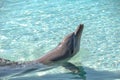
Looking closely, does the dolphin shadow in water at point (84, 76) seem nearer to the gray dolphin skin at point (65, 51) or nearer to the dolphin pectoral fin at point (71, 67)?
the dolphin pectoral fin at point (71, 67)

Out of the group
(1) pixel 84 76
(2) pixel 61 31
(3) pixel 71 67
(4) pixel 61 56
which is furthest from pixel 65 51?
(2) pixel 61 31

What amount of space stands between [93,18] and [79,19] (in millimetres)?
391

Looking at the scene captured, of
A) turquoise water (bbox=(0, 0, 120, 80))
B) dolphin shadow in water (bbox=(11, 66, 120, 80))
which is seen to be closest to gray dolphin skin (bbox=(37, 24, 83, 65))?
turquoise water (bbox=(0, 0, 120, 80))

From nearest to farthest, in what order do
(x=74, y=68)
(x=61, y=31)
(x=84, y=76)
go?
1. (x=84, y=76)
2. (x=74, y=68)
3. (x=61, y=31)

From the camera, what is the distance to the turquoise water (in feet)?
26.9

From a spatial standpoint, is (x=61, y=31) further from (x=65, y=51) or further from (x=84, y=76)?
(x=84, y=76)

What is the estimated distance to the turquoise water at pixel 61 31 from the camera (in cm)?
819

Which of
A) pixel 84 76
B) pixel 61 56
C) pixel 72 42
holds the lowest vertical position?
pixel 84 76

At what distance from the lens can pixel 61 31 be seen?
34.3 feet

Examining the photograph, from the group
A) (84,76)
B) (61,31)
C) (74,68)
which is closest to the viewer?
(84,76)

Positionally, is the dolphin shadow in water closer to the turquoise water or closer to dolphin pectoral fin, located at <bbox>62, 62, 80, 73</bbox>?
the turquoise water

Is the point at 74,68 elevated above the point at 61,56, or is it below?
below

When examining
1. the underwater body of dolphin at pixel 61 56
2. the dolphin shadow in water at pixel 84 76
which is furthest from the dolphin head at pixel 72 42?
the dolphin shadow in water at pixel 84 76

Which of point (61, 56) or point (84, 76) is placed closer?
point (84, 76)
